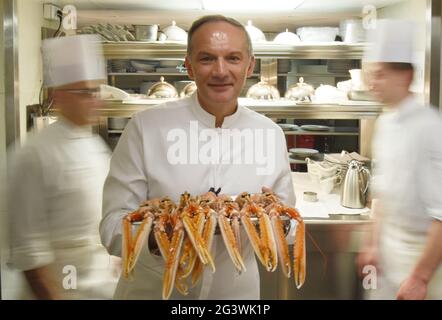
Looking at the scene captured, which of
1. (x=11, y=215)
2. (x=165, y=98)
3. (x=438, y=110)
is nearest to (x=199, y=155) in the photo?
(x=165, y=98)

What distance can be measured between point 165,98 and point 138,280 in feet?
1.46

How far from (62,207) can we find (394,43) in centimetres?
84

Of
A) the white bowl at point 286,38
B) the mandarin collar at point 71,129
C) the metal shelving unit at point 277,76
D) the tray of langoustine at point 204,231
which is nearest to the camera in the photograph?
the tray of langoustine at point 204,231

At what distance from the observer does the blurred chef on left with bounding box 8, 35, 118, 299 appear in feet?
3.25

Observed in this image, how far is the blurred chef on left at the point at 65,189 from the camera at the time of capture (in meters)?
0.99

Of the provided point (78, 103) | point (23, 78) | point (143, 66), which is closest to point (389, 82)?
point (143, 66)

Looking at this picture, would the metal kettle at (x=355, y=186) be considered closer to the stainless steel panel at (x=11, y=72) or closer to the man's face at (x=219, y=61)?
the man's face at (x=219, y=61)

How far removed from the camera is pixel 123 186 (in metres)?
1.04

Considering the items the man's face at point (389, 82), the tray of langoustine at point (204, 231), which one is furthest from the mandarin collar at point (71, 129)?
the man's face at point (389, 82)

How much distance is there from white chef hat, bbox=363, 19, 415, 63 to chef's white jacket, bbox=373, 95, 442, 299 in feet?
0.34

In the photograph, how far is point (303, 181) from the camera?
1.19m

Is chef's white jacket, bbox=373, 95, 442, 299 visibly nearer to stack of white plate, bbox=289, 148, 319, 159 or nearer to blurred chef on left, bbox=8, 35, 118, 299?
stack of white plate, bbox=289, 148, 319, 159

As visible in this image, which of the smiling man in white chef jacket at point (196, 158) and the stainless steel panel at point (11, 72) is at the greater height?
the stainless steel panel at point (11, 72)
